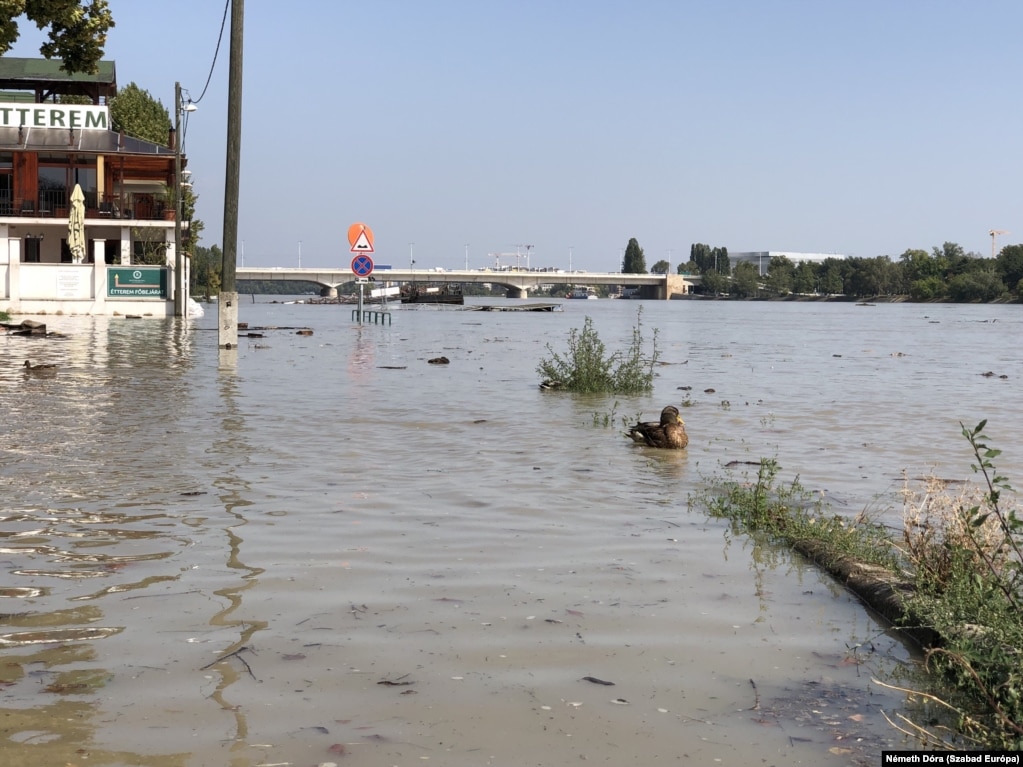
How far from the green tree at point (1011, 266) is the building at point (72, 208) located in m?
132

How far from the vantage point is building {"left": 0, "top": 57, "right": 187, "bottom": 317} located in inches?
1734

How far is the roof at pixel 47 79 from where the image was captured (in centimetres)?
5391

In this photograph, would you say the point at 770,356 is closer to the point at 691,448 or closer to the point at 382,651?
the point at 691,448

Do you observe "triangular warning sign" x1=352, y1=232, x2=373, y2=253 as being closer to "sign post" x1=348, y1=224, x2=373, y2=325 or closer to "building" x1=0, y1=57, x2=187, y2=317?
"sign post" x1=348, y1=224, x2=373, y2=325

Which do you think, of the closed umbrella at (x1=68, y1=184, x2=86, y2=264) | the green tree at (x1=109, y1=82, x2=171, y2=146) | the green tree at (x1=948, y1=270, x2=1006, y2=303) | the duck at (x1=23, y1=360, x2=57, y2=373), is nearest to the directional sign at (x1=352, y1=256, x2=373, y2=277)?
the closed umbrella at (x1=68, y1=184, x2=86, y2=264)

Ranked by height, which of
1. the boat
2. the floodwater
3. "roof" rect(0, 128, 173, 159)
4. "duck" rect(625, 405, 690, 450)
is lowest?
the floodwater

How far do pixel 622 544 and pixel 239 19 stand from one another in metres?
18.0

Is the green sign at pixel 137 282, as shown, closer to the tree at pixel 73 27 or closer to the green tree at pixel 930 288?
the tree at pixel 73 27

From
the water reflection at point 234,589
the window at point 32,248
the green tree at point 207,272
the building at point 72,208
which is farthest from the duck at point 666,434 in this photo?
the green tree at point 207,272

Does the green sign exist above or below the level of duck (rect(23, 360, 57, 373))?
above

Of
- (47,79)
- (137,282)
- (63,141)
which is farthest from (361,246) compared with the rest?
(47,79)

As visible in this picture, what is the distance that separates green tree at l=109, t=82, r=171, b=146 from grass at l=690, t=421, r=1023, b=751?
6848 centimetres

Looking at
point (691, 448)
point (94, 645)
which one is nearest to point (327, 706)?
point (94, 645)

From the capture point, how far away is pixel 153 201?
54.9 m
